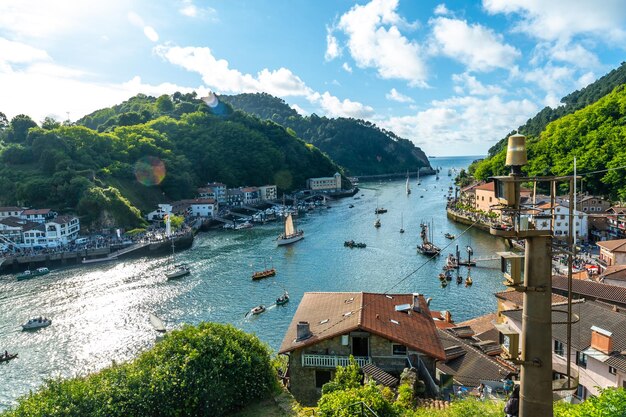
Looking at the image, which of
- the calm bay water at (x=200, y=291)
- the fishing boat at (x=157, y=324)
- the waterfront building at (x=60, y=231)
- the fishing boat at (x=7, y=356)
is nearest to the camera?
the fishing boat at (x=7, y=356)

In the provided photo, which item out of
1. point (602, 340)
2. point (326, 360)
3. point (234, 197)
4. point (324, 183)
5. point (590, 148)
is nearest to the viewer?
point (326, 360)

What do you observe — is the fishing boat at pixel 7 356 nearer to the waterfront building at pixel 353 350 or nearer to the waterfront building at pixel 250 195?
the waterfront building at pixel 353 350

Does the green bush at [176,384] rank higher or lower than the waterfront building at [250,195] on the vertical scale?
lower

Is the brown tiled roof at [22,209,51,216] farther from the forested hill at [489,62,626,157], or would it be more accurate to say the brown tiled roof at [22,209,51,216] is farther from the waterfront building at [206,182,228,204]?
the forested hill at [489,62,626,157]

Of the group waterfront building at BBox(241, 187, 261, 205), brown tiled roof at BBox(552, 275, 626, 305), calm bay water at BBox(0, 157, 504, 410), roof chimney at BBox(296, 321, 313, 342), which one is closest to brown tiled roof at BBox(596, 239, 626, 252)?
calm bay water at BBox(0, 157, 504, 410)

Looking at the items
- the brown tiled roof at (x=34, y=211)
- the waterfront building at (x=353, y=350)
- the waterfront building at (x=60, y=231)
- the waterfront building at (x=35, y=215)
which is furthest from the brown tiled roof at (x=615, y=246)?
the brown tiled roof at (x=34, y=211)

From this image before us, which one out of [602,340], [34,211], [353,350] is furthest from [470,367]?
[34,211]

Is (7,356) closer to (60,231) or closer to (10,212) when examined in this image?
(60,231)

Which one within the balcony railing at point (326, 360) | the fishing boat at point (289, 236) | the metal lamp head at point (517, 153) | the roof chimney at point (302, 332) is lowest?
the fishing boat at point (289, 236)
